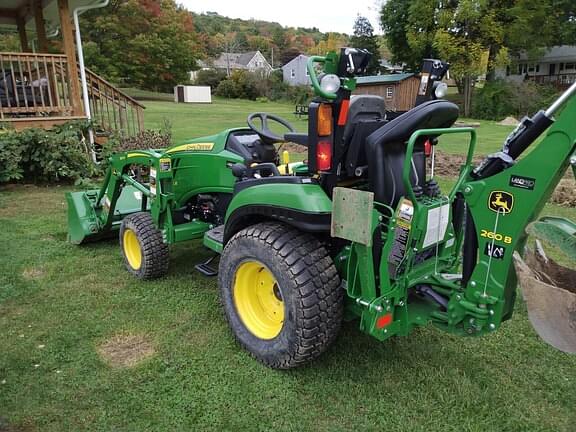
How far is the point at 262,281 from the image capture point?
123 inches

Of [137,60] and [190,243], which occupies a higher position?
[137,60]

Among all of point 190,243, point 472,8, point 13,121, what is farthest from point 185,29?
point 190,243

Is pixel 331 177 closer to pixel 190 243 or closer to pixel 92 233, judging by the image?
pixel 190 243

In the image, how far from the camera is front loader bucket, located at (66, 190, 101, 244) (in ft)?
16.4

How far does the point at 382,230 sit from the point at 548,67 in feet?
151

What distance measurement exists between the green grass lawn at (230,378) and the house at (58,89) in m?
5.70

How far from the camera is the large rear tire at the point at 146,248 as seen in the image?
13.5 feet

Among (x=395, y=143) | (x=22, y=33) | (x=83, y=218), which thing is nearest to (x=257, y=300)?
(x=395, y=143)

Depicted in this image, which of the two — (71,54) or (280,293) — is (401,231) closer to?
(280,293)

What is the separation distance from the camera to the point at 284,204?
2.71 metres

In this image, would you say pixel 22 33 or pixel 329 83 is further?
pixel 22 33

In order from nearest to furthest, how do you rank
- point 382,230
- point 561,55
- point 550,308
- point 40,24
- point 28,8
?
1. point 550,308
2. point 382,230
3. point 40,24
4. point 28,8
5. point 561,55

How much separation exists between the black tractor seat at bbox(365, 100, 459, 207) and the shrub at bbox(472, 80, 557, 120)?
26.4m

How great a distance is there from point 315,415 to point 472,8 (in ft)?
102
